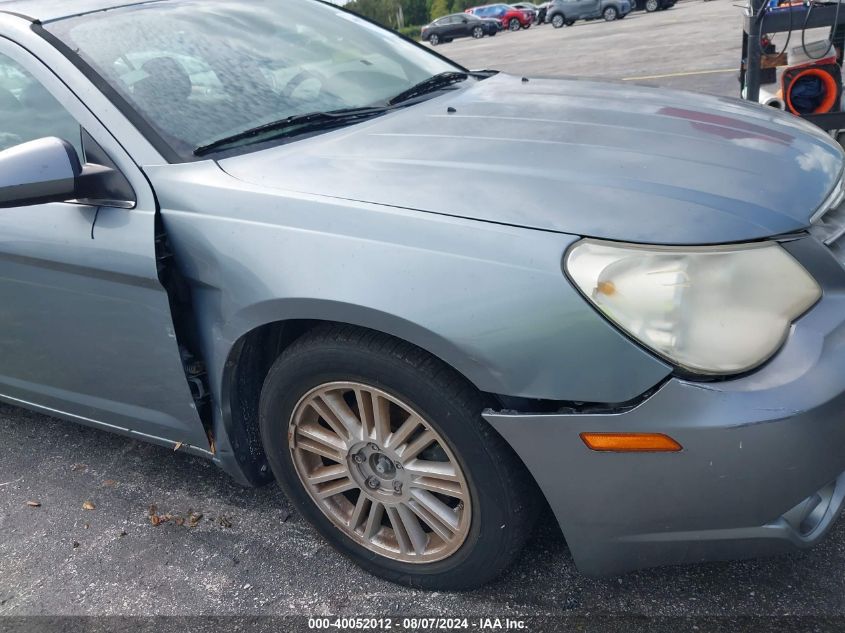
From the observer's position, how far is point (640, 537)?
69.9 inches

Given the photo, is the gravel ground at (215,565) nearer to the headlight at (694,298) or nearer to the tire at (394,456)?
the tire at (394,456)

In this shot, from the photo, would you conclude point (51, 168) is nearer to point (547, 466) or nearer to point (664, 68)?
A: point (547, 466)

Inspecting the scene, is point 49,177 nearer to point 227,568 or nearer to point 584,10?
point 227,568

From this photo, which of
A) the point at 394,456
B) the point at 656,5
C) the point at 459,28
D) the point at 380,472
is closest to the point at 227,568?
the point at 380,472

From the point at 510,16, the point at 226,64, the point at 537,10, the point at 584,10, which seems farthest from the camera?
the point at 510,16

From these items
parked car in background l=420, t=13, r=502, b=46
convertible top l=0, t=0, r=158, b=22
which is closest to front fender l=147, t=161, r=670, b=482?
convertible top l=0, t=0, r=158, b=22

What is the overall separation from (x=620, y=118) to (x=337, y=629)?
1.68 meters

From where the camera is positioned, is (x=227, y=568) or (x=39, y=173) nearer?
(x=39, y=173)

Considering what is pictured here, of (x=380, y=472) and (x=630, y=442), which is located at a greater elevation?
(x=630, y=442)

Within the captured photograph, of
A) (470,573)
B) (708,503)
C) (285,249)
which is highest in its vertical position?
(285,249)

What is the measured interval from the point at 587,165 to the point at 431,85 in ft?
3.86

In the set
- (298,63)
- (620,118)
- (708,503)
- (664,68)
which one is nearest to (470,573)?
(708,503)

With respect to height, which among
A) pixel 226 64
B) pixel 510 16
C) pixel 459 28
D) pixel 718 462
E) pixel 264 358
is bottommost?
pixel 459 28

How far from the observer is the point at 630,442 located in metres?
1.66
